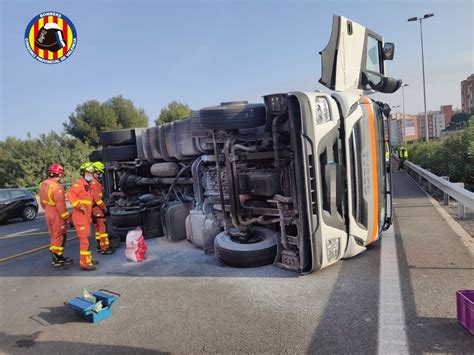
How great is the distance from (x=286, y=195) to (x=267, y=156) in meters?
0.54

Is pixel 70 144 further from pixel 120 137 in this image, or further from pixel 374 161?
pixel 374 161

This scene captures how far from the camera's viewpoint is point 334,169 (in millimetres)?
4387

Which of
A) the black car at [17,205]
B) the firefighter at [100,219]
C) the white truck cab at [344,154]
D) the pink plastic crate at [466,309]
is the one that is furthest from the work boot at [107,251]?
the black car at [17,205]

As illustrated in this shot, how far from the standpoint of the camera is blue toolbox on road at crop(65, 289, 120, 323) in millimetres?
3538

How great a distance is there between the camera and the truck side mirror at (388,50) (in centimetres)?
622

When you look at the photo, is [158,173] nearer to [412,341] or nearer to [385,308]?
[385,308]

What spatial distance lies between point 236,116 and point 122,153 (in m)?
4.12

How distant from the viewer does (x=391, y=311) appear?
3.24m

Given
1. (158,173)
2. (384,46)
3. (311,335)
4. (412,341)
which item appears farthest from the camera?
(158,173)

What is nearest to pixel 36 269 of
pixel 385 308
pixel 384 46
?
pixel 385 308

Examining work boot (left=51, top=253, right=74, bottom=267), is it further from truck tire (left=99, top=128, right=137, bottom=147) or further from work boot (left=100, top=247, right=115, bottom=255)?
truck tire (left=99, top=128, right=137, bottom=147)

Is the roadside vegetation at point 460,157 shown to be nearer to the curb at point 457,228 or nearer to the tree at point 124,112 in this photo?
the curb at point 457,228

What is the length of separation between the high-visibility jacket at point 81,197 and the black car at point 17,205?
8.31 m

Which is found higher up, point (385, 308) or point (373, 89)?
point (373, 89)
